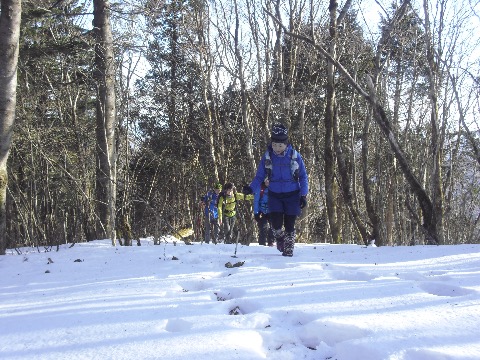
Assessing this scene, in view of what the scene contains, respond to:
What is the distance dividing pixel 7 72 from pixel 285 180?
3.97 metres

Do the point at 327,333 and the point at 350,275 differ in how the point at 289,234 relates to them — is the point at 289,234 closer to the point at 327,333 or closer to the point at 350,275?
the point at 350,275

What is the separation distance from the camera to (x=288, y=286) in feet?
11.4

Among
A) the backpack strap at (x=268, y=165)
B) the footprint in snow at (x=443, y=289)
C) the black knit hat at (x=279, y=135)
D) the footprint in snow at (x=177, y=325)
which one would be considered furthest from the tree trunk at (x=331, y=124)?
the footprint in snow at (x=177, y=325)

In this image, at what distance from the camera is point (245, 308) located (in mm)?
3010

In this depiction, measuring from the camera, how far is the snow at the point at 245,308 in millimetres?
2256

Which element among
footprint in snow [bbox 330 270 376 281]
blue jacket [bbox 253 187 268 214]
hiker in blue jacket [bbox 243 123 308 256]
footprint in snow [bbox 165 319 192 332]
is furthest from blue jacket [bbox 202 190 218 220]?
footprint in snow [bbox 165 319 192 332]

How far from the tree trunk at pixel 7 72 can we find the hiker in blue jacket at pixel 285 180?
3.31m

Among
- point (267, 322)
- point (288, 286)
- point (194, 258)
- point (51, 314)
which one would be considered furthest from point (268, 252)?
point (51, 314)

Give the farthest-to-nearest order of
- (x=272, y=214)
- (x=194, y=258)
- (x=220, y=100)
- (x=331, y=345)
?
(x=220, y=100) → (x=272, y=214) → (x=194, y=258) → (x=331, y=345)

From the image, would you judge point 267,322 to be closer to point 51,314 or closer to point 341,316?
point 341,316

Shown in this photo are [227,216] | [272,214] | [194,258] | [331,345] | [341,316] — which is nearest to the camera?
[331,345]

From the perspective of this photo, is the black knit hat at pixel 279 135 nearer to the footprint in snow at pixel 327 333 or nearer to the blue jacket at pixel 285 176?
the blue jacket at pixel 285 176

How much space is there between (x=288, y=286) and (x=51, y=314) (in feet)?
6.27

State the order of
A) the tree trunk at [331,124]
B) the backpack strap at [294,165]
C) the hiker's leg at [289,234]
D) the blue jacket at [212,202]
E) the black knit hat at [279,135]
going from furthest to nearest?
the blue jacket at [212,202], the tree trunk at [331,124], the hiker's leg at [289,234], the backpack strap at [294,165], the black knit hat at [279,135]
